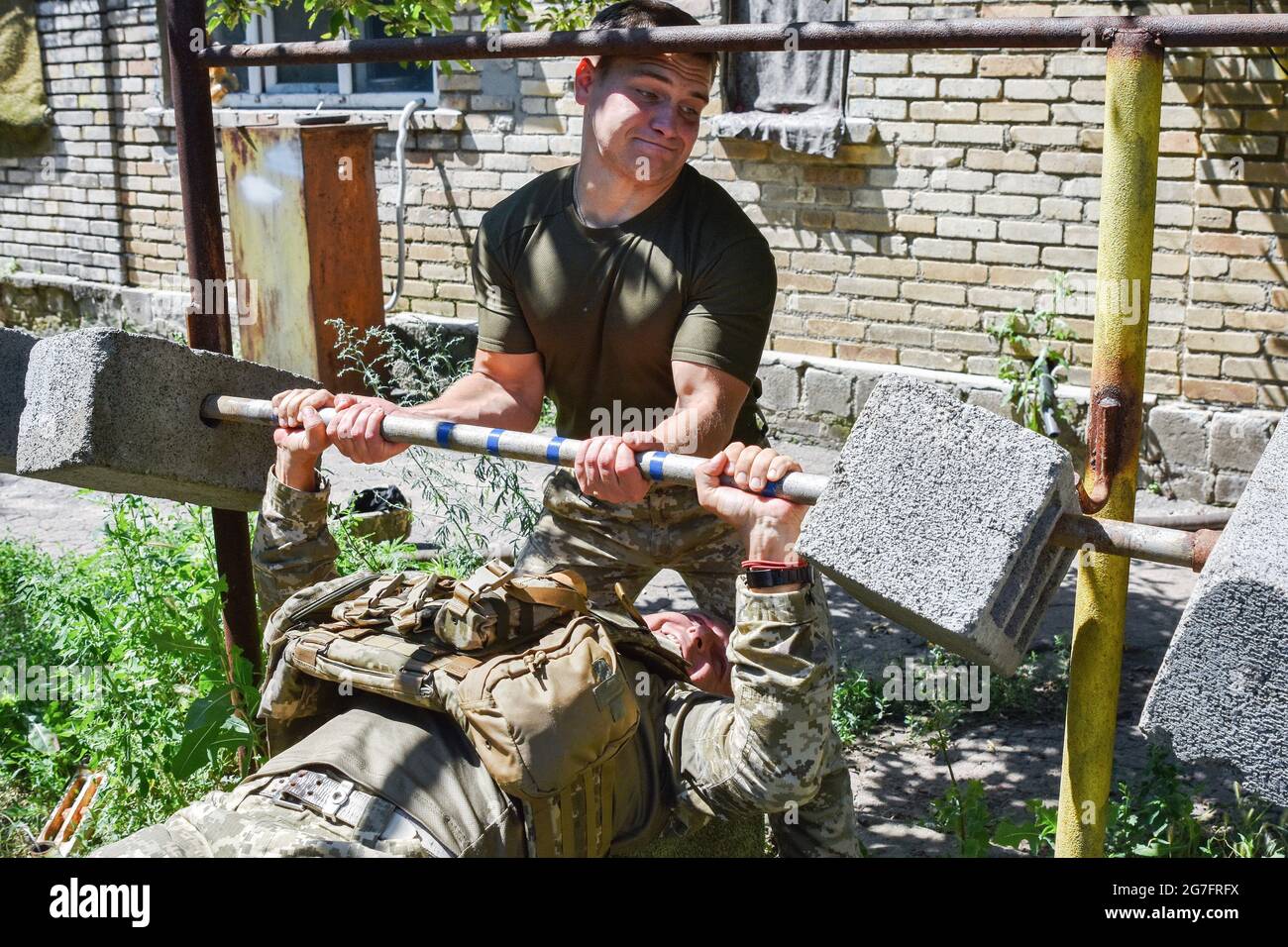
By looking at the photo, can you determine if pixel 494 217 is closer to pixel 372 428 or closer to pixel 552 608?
pixel 372 428

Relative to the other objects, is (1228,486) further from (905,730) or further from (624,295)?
(624,295)

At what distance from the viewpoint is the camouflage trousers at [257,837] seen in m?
2.01

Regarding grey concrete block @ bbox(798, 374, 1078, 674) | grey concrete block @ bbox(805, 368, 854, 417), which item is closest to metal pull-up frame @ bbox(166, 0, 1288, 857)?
grey concrete block @ bbox(798, 374, 1078, 674)

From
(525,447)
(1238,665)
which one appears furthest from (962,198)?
(1238,665)

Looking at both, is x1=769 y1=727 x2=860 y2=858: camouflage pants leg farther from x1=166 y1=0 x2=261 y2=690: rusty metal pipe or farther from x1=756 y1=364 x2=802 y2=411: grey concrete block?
x1=756 y1=364 x2=802 y2=411: grey concrete block

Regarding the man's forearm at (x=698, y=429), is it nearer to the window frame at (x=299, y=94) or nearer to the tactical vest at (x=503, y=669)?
the tactical vest at (x=503, y=669)

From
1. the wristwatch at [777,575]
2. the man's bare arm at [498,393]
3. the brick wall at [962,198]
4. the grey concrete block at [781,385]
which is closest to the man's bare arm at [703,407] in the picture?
the man's bare arm at [498,393]

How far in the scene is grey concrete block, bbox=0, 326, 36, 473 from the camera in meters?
3.22

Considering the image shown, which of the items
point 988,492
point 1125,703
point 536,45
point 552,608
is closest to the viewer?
point 988,492

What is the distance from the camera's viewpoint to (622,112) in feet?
9.87

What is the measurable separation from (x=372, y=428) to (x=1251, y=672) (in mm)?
1760

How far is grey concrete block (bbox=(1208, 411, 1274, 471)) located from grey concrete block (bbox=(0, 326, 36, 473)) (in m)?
4.69

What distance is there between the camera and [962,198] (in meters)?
6.17

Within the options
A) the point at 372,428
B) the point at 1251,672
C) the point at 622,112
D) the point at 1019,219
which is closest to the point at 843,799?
the point at 1251,672
